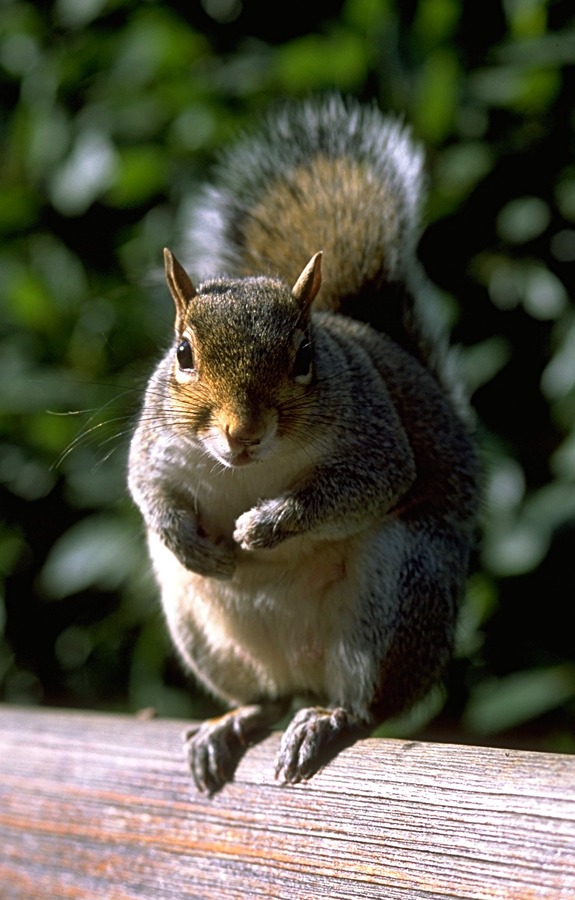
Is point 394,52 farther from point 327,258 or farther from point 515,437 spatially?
point 515,437

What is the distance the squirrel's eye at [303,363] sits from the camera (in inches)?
41.1

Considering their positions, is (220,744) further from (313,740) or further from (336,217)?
(336,217)

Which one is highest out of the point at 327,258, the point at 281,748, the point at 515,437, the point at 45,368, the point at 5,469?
the point at 327,258

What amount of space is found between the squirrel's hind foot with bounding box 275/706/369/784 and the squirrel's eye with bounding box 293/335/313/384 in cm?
31

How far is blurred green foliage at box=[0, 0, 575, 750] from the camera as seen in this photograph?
1627 millimetres

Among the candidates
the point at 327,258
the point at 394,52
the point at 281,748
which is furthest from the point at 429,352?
the point at 281,748

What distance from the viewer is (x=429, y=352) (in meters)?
1.46

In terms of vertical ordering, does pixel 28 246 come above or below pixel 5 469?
above

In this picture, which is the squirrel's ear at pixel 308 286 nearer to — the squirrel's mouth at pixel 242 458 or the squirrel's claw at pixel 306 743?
the squirrel's mouth at pixel 242 458

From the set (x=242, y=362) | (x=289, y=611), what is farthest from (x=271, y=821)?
(x=242, y=362)

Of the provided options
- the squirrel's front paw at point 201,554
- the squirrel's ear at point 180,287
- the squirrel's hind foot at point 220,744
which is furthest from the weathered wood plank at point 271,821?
the squirrel's ear at point 180,287

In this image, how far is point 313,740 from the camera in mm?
1048

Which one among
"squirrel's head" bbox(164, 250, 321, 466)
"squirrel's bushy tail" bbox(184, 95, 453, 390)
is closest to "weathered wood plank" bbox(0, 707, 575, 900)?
"squirrel's head" bbox(164, 250, 321, 466)

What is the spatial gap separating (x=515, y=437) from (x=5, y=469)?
0.90 metres
